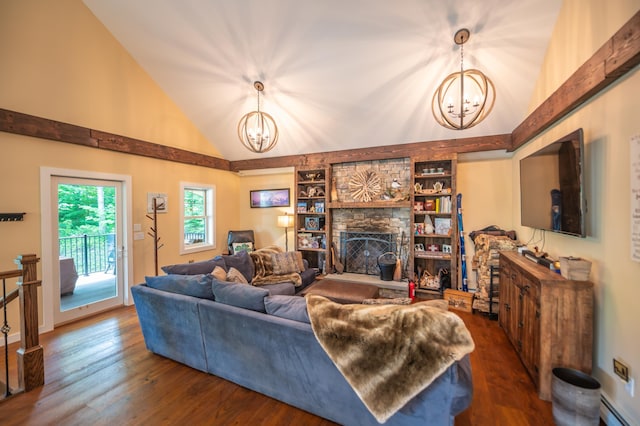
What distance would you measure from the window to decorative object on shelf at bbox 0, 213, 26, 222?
2.23 m

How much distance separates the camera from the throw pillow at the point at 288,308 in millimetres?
1914

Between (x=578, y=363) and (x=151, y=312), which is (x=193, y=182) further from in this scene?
(x=578, y=363)

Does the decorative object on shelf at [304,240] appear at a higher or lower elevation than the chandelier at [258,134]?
lower

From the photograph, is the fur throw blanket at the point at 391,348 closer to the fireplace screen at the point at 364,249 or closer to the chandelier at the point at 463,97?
the chandelier at the point at 463,97

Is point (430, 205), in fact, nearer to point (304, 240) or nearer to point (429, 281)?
point (429, 281)

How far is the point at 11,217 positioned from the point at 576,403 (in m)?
5.58

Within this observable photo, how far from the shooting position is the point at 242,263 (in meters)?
4.00

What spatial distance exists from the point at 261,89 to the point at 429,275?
4282 millimetres

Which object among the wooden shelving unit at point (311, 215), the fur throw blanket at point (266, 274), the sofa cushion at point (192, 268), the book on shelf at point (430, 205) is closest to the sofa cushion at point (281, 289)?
the fur throw blanket at point (266, 274)

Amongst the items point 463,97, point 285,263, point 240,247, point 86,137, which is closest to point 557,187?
point 463,97

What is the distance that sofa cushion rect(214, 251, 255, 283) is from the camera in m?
3.86

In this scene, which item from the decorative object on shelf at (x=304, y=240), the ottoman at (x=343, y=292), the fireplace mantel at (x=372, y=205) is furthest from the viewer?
the decorative object on shelf at (x=304, y=240)

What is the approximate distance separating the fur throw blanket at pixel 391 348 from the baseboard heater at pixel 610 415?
139 centimetres

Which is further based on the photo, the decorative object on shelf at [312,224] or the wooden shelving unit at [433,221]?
the decorative object on shelf at [312,224]
